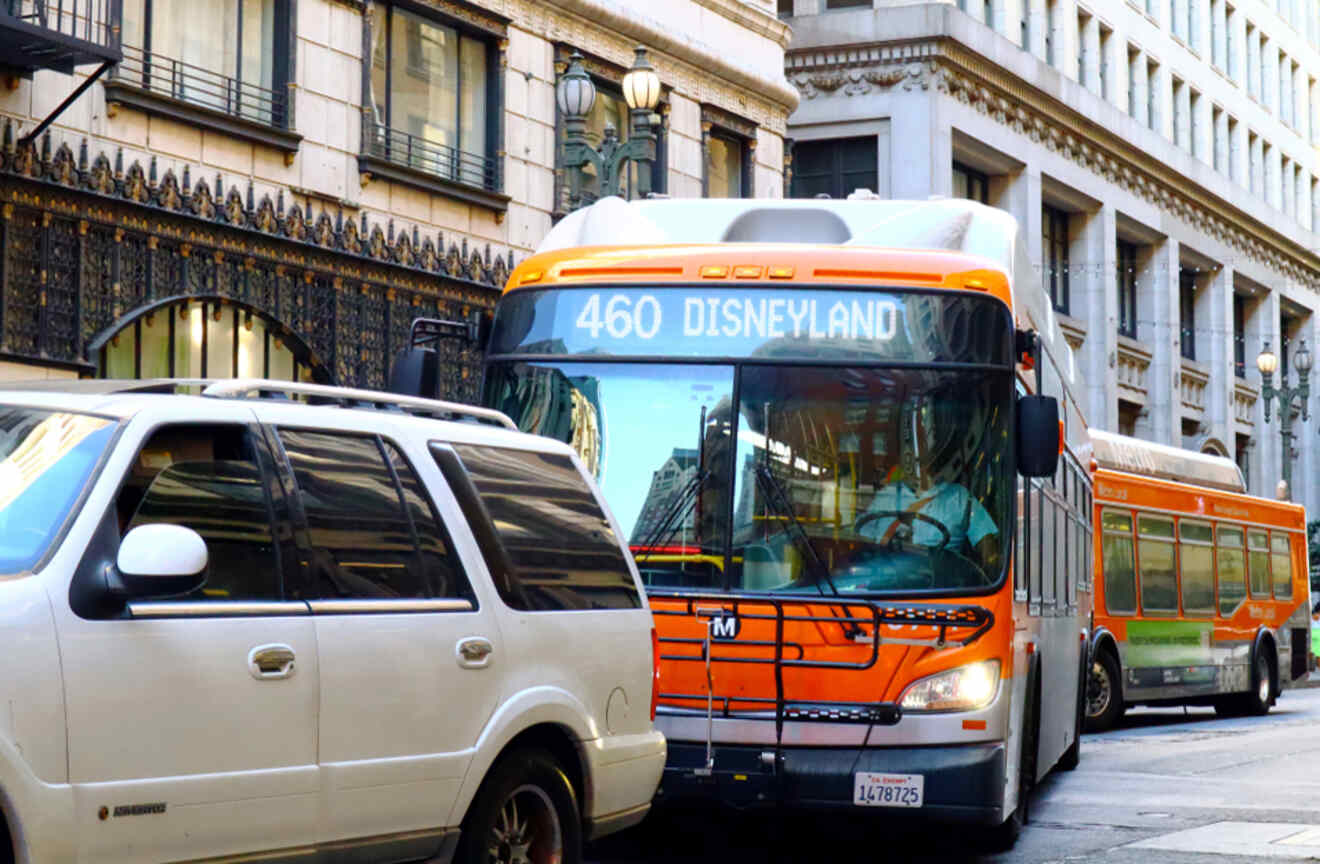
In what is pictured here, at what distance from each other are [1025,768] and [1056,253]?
119 ft

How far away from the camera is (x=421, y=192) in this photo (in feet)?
73.4

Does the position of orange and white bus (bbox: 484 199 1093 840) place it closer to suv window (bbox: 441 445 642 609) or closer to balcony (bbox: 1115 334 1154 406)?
suv window (bbox: 441 445 642 609)

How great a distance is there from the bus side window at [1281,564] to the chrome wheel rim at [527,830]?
860 inches

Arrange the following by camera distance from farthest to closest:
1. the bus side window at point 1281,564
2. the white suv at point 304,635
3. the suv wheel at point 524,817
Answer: the bus side window at point 1281,564
the suv wheel at point 524,817
the white suv at point 304,635

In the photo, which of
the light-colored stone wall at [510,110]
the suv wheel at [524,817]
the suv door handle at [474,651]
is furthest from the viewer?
the light-colored stone wall at [510,110]

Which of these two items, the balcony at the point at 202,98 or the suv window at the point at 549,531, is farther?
the balcony at the point at 202,98

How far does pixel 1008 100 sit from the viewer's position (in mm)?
42406

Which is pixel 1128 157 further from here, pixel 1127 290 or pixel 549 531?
pixel 549 531

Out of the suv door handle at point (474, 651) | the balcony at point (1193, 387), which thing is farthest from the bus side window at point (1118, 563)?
the balcony at point (1193, 387)

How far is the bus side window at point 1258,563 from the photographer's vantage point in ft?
87.7

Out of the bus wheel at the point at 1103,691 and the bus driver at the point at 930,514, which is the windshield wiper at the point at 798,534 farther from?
the bus wheel at the point at 1103,691

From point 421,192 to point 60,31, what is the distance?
6.32 m

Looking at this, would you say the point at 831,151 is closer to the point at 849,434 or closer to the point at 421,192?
the point at 421,192

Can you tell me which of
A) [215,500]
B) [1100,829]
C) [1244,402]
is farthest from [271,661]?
[1244,402]
